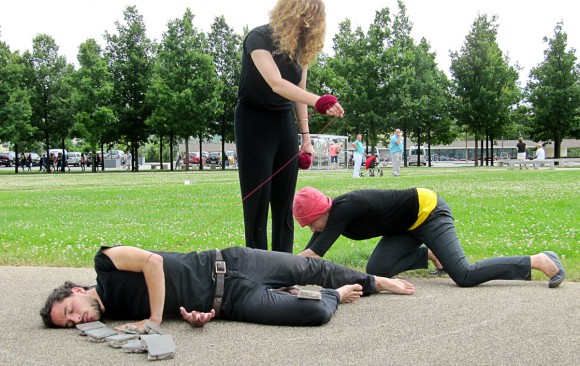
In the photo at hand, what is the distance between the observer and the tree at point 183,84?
46156 millimetres

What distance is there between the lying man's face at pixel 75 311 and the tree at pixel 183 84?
4276 cm

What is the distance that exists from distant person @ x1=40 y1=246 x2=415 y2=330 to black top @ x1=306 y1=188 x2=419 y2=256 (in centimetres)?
64

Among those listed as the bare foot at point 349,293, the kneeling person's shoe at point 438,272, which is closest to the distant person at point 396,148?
the kneeling person's shoe at point 438,272

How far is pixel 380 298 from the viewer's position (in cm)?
459

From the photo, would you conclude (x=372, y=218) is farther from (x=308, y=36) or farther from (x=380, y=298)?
(x=308, y=36)

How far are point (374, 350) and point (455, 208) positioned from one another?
843 cm

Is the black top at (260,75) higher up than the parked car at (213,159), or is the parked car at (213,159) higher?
the black top at (260,75)

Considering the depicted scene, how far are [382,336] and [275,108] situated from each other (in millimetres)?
2168

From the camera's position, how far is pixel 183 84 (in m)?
46.9

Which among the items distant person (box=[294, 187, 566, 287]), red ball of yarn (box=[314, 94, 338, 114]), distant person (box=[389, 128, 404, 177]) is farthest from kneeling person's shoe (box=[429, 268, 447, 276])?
distant person (box=[389, 128, 404, 177])

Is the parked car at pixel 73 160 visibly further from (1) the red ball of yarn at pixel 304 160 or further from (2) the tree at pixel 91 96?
(1) the red ball of yarn at pixel 304 160

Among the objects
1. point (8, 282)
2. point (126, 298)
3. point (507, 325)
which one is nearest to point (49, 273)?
point (8, 282)

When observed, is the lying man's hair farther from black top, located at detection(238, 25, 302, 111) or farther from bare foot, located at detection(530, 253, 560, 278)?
bare foot, located at detection(530, 253, 560, 278)

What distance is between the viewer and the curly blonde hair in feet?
14.8
